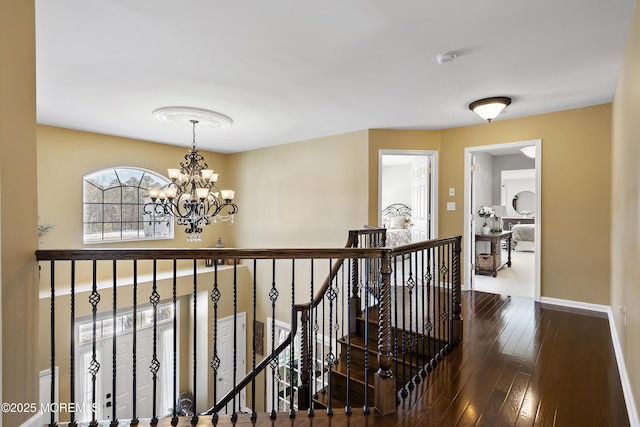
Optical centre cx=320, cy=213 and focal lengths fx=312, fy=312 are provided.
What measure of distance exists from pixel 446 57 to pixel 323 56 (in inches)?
39.2

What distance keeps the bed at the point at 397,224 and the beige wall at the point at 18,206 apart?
564cm

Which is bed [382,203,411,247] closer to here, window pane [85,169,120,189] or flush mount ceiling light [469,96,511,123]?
flush mount ceiling light [469,96,511,123]

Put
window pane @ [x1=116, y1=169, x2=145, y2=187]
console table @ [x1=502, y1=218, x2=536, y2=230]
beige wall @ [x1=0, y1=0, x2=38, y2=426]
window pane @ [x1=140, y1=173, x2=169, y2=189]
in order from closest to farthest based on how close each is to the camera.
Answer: beige wall @ [x1=0, y1=0, x2=38, y2=426] → window pane @ [x1=116, y1=169, x2=145, y2=187] → window pane @ [x1=140, y1=173, x2=169, y2=189] → console table @ [x1=502, y1=218, x2=536, y2=230]

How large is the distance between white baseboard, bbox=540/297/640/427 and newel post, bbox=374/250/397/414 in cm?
125

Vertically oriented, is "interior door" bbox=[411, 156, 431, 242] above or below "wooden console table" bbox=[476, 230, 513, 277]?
above

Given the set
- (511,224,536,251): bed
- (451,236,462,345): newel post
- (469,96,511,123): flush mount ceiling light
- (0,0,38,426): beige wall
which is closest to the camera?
(0,0,38,426): beige wall

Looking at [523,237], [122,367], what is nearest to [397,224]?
[523,237]

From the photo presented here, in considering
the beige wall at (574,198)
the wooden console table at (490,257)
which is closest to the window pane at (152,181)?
the beige wall at (574,198)

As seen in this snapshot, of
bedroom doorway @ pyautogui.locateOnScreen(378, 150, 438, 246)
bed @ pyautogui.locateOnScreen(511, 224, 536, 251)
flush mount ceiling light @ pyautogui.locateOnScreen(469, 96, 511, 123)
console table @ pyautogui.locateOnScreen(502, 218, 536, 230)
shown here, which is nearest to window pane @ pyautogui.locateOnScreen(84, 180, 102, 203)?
bedroom doorway @ pyautogui.locateOnScreen(378, 150, 438, 246)

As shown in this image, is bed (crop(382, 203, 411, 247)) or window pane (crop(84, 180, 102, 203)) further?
bed (crop(382, 203, 411, 247))

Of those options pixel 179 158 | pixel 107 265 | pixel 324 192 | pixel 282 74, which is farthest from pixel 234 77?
pixel 107 265

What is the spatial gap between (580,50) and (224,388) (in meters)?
7.18

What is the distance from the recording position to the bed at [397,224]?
271 inches

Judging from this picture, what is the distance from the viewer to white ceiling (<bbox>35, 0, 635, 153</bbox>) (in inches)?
78.3
